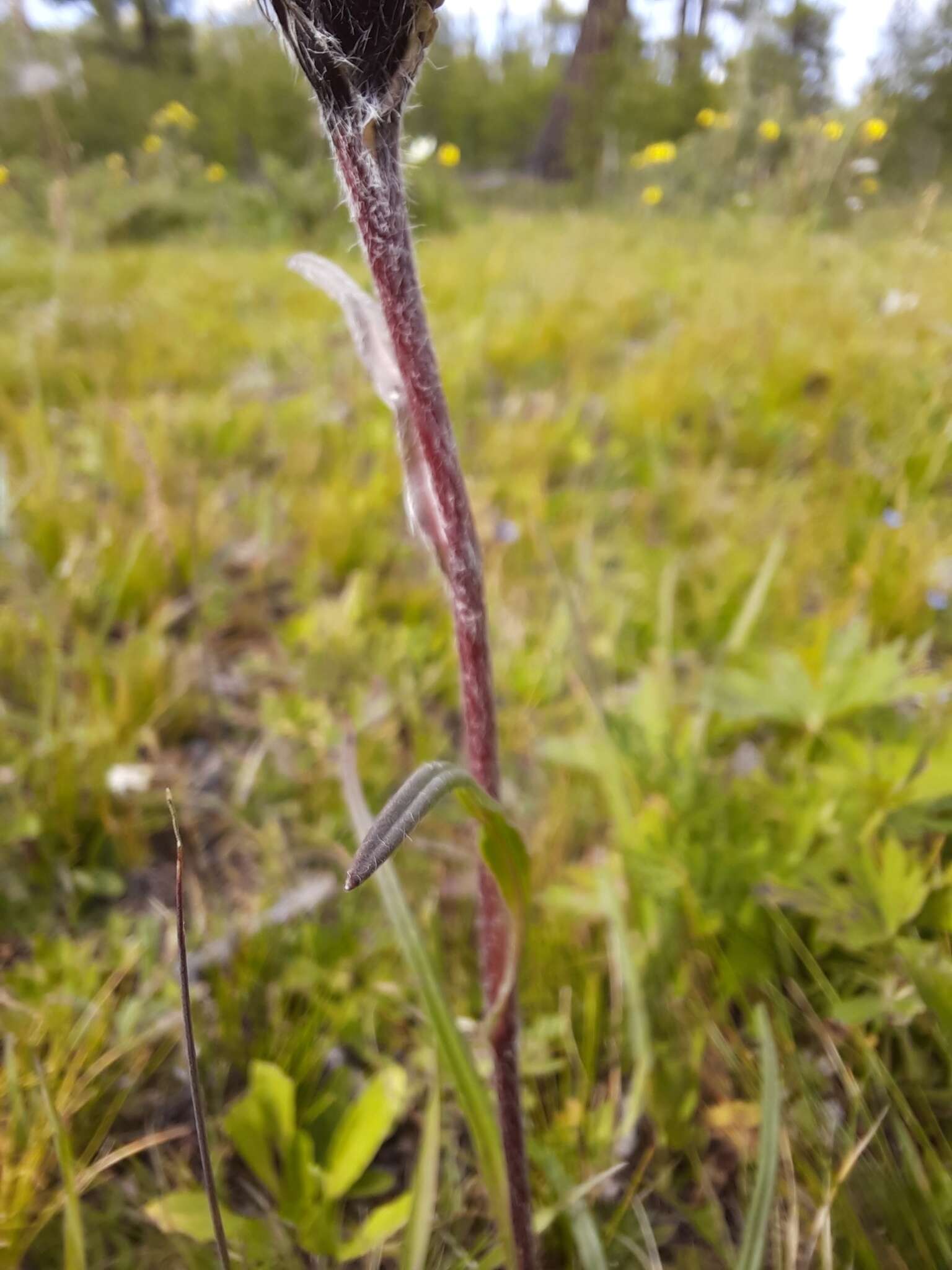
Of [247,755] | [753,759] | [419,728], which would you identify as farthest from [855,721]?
[247,755]

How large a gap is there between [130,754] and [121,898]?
181 mm

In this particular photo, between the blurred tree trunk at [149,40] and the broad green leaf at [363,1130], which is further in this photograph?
the blurred tree trunk at [149,40]

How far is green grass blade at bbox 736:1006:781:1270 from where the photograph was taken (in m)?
0.45

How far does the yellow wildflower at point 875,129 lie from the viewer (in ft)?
5.69

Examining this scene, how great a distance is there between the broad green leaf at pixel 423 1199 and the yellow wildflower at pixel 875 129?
84.0 inches

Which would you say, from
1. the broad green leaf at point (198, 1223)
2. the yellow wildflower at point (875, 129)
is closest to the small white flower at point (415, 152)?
the broad green leaf at point (198, 1223)

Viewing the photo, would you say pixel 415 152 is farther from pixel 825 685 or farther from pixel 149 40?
pixel 149 40

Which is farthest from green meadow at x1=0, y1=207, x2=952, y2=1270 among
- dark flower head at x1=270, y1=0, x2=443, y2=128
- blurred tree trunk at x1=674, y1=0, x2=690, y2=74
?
blurred tree trunk at x1=674, y1=0, x2=690, y2=74

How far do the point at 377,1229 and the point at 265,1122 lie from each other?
0.39ft

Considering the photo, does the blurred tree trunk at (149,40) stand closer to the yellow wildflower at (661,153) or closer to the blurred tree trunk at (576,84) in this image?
the blurred tree trunk at (576,84)

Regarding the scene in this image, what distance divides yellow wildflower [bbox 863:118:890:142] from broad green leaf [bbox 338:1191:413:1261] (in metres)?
2.19

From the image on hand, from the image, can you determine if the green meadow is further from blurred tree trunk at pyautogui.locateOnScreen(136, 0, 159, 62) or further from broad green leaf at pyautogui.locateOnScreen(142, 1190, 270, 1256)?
blurred tree trunk at pyautogui.locateOnScreen(136, 0, 159, 62)

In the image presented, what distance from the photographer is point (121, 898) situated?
0.84 m

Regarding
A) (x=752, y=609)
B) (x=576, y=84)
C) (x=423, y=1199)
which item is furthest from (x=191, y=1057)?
(x=576, y=84)
